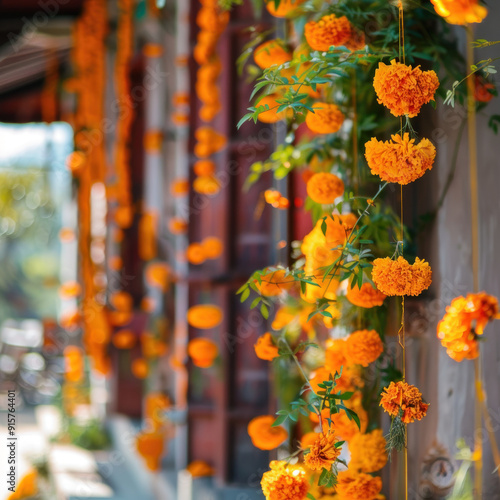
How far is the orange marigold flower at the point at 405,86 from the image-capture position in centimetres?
110

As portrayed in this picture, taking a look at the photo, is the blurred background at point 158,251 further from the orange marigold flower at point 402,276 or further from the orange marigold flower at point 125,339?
the orange marigold flower at point 402,276

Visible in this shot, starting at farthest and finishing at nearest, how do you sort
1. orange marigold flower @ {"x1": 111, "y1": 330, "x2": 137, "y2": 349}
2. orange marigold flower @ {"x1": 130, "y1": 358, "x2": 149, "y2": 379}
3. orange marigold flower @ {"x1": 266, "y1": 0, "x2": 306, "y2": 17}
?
orange marigold flower @ {"x1": 111, "y1": 330, "x2": 137, "y2": 349} → orange marigold flower @ {"x1": 130, "y1": 358, "x2": 149, "y2": 379} → orange marigold flower @ {"x1": 266, "y1": 0, "x2": 306, "y2": 17}

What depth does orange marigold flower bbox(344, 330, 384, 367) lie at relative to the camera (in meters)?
1.31

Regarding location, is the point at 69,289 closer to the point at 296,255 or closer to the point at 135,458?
the point at 135,458

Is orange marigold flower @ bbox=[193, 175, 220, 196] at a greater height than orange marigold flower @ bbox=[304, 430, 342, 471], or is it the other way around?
orange marigold flower @ bbox=[193, 175, 220, 196]

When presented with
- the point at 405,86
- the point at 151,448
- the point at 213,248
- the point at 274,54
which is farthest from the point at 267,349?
the point at 151,448

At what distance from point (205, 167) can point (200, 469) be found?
4.11 feet

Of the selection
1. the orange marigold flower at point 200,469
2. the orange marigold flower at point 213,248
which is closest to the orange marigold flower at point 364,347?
the orange marigold flower at point 213,248

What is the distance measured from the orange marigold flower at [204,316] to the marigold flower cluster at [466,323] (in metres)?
1.36

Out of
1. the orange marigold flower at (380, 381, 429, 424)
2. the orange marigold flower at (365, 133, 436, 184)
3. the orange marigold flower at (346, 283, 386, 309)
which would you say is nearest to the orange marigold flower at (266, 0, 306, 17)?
the orange marigold flower at (365, 133, 436, 184)

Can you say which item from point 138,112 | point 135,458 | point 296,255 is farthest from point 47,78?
point 296,255

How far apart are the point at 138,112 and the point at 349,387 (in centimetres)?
364

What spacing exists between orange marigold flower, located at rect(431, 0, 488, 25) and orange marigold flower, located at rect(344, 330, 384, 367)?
0.64m

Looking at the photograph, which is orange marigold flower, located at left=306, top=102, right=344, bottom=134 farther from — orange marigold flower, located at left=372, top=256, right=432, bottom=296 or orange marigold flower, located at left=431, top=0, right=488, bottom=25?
orange marigold flower, located at left=372, top=256, right=432, bottom=296
